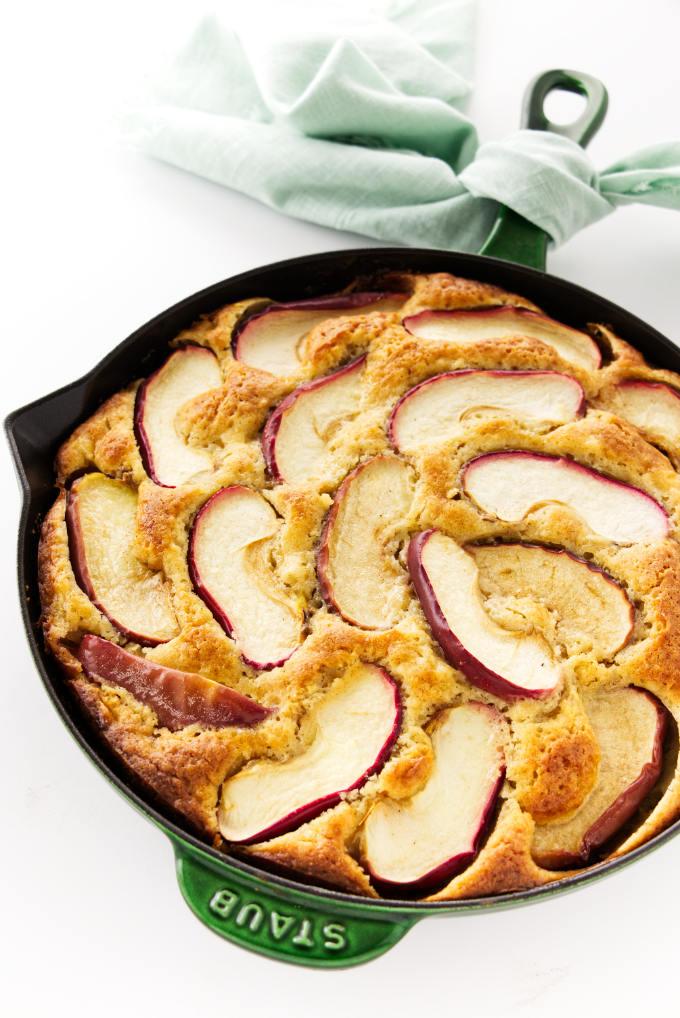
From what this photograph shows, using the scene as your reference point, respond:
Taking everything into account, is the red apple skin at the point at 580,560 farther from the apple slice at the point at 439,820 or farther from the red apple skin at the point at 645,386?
the red apple skin at the point at 645,386

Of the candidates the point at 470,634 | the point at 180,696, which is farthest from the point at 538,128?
the point at 180,696

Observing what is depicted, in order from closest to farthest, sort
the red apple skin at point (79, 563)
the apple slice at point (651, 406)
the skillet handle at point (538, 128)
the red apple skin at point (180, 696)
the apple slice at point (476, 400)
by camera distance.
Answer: the red apple skin at point (180, 696)
the red apple skin at point (79, 563)
the apple slice at point (476, 400)
the apple slice at point (651, 406)
the skillet handle at point (538, 128)

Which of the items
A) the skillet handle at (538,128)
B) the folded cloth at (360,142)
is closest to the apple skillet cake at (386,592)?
the skillet handle at (538,128)

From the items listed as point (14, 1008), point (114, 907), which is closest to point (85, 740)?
point (114, 907)

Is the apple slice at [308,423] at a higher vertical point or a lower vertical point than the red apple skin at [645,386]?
lower

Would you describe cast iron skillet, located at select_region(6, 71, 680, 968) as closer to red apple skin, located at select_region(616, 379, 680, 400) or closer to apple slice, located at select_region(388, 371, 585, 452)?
red apple skin, located at select_region(616, 379, 680, 400)

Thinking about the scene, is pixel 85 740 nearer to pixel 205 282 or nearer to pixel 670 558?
pixel 670 558
